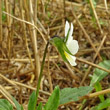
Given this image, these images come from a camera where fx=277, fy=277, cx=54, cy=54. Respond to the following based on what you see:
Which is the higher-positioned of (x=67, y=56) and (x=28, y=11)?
(x=28, y=11)

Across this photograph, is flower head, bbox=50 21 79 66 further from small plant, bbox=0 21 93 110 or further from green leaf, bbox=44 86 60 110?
green leaf, bbox=44 86 60 110

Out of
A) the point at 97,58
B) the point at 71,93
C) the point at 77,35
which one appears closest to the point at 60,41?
the point at 71,93

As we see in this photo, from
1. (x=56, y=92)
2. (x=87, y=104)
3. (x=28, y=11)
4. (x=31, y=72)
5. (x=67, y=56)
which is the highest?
(x=28, y=11)

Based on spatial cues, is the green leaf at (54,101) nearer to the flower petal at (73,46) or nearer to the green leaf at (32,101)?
the green leaf at (32,101)

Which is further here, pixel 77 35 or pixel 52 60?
pixel 77 35

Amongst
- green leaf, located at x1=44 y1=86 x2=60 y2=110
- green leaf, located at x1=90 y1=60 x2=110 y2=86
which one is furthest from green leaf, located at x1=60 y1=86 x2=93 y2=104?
green leaf, located at x1=90 y1=60 x2=110 y2=86

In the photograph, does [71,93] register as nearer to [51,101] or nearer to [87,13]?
[51,101]

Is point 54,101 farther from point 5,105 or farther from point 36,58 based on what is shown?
point 36,58

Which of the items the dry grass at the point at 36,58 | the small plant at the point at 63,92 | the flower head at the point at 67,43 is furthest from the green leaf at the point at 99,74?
the flower head at the point at 67,43
